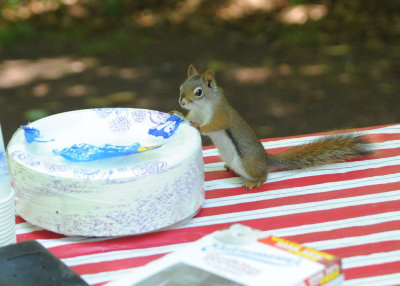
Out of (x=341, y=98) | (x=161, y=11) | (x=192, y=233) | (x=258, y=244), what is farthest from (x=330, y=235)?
(x=161, y=11)

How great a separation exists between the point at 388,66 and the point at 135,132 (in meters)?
3.14

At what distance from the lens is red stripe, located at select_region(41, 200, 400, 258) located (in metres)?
1.28

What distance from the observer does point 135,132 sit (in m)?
1.53

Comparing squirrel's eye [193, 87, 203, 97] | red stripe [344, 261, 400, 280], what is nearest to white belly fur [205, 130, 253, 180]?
squirrel's eye [193, 87, 203, 97]

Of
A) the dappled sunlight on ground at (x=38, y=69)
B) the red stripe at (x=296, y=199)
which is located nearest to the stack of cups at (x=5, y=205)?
the red stripe at (x=296, y=199)

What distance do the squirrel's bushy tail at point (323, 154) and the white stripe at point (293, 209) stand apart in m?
0.20

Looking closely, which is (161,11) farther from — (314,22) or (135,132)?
(135,132)

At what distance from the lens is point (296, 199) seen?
147 cm

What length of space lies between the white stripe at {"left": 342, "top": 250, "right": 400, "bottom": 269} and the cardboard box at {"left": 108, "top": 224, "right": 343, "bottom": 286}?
0.90ft

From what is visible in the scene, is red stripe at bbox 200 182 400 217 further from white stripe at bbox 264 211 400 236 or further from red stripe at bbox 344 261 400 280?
red stripe at bbox 344 261 400 280

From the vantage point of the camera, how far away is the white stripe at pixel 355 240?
1.26 metres

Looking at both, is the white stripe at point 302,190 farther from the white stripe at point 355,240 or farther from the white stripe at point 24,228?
the white stripe at point 24,228

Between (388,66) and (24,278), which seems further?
(388,66)

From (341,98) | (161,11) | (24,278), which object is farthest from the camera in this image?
(161,11)
